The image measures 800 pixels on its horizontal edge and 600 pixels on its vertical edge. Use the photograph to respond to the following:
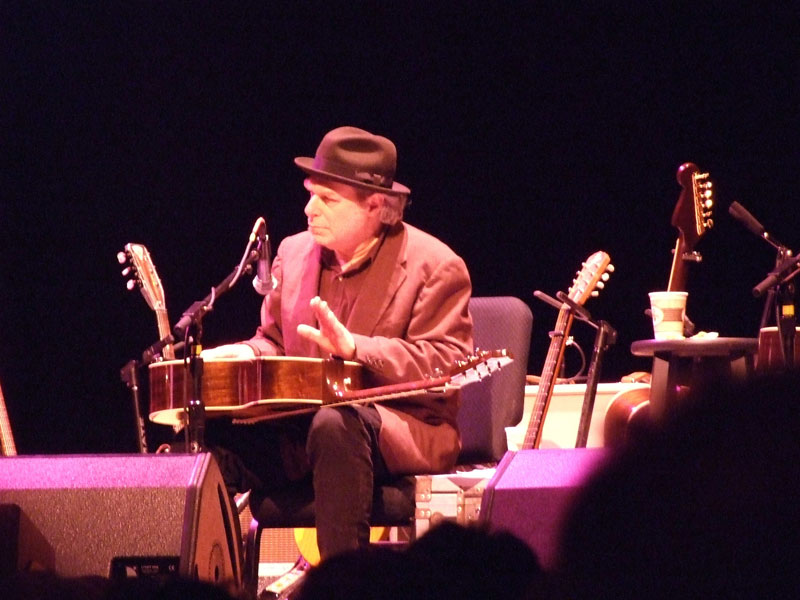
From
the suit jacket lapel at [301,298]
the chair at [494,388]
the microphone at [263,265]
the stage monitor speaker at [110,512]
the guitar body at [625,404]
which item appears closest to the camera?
the stage monitor speaker at [110,512]

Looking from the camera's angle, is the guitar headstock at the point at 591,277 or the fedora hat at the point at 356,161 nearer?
the fedora hat at the point at 356,161

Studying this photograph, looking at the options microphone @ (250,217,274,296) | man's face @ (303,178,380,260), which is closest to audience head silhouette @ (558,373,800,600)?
microphone @ (250,217,274,296)

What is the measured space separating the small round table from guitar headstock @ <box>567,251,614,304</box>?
A: 50cm

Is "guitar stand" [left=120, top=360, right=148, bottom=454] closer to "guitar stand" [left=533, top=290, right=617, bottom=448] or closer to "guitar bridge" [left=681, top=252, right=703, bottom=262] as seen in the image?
"guitar stand" [left=533, top=290, right=617, bottom=448]

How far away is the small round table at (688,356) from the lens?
155 inches

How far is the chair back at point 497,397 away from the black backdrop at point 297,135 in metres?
2.06

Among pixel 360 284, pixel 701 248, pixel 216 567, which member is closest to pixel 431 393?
pixel 360 284

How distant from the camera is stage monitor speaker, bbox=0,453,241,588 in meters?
2.33

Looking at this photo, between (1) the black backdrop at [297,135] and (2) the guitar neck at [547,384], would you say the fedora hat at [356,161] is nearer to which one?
(2) the guitar neck at [547,384]

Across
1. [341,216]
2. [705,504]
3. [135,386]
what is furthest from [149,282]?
[705,504]

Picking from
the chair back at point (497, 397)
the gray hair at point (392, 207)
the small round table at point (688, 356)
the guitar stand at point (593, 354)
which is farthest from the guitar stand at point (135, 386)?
the small round table at point (688, 356)

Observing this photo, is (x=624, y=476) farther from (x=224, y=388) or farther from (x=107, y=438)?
(x=107, y=438)

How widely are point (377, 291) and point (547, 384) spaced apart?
99cm

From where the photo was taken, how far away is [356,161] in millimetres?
3820
